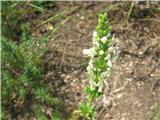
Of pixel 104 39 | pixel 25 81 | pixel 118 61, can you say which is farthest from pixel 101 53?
pixel 118 61

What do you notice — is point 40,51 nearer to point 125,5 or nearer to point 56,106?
point 56,106

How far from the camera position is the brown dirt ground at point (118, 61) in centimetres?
301

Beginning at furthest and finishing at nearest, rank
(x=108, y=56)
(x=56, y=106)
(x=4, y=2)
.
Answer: (x=4, y=2) < (x=56, y=106) < (x=108, y=56)

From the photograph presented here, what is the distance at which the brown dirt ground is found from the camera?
301 centimetres

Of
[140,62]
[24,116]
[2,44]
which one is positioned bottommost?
[24,116]

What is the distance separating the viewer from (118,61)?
10.6ft

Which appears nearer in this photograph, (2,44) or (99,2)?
(2,44)

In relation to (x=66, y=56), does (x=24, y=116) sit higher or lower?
lower

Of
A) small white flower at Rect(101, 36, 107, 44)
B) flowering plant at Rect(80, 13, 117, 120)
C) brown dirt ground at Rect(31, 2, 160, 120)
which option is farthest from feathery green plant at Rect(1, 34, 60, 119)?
small white flower at Rect(101, 36, 107, 44)

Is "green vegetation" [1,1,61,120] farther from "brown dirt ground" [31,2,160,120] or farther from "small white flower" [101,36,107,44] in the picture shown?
"small white flower" [101,36,107,44]

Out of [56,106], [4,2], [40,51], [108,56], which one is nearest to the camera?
[108,56]

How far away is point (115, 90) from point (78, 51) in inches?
16.1

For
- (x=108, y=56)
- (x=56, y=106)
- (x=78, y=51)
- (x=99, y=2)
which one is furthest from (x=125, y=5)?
(x=108, y=56)

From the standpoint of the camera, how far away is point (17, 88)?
310 cm
